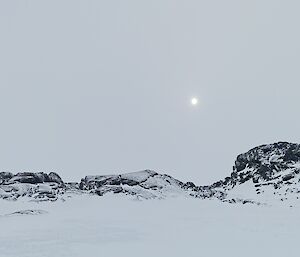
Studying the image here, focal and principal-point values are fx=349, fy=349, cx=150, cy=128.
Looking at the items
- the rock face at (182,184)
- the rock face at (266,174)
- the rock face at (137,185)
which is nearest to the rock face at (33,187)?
the rock face at (182,184)

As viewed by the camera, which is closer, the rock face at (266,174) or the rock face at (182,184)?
the rock face at (182,184)

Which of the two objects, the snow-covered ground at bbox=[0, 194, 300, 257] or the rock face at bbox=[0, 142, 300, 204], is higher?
the rock face at bbox=[0, 142, 300, 204]

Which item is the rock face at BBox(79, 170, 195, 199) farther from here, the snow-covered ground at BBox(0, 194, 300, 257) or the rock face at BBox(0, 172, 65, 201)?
the snow-covered ground at BBox(0, 194, 300, 257)

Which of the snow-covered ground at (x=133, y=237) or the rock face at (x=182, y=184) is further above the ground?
the rock face at (x=182, y=184)

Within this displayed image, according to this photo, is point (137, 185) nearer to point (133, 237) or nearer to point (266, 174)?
point (266, 174)

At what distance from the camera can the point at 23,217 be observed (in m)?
21.2

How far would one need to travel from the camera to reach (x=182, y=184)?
4666 cm

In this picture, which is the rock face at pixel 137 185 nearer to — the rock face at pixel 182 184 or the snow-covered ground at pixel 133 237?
the rock face at pixel 182 184

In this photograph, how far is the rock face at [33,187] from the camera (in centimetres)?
3375

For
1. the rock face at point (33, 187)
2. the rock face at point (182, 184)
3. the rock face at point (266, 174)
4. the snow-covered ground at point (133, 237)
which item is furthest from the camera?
the rock face at point (266, 174)

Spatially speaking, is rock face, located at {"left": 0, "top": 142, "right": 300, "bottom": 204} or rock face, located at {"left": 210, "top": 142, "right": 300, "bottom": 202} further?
rock face, located at {"left": 210, "top": 142, "right": 300, "bottom": 202}

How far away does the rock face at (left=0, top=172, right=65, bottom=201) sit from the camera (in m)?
33.8

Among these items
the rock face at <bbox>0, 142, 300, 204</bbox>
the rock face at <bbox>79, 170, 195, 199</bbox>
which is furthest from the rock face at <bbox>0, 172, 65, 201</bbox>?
Result: the rock face at <bbox>79, 170, 195, 199</bbox>

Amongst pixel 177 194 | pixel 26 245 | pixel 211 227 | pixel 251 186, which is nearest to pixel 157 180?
pixel 177 194
